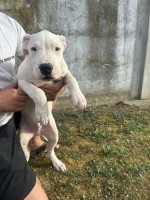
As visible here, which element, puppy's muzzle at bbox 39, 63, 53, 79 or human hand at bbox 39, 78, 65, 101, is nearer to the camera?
puppy's muzzle at bbox 39, 63, 53, 79

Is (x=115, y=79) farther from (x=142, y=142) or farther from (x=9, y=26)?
(x=9, y=26)

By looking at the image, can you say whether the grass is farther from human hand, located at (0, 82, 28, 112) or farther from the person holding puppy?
human hand, located at (0, 82, 28, 112)

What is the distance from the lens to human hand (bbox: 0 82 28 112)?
9.54 feet

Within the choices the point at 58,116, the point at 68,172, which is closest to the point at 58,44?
the point at 68,172

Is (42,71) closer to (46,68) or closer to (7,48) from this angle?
(46,68)

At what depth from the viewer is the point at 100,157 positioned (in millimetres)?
3725

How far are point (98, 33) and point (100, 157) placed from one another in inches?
69.8

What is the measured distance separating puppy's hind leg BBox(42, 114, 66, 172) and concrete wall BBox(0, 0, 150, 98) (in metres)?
1.62

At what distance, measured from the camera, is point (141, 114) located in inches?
190

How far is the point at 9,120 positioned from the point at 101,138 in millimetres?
1290

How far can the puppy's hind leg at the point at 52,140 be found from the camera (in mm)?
3307

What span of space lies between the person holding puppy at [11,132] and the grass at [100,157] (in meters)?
0.39

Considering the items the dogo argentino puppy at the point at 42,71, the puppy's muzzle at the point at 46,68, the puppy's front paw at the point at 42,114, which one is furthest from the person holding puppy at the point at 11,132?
the puppy's muzzle at the point at 46,68

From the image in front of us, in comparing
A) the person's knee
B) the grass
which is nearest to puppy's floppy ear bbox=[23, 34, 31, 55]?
the person's knee
